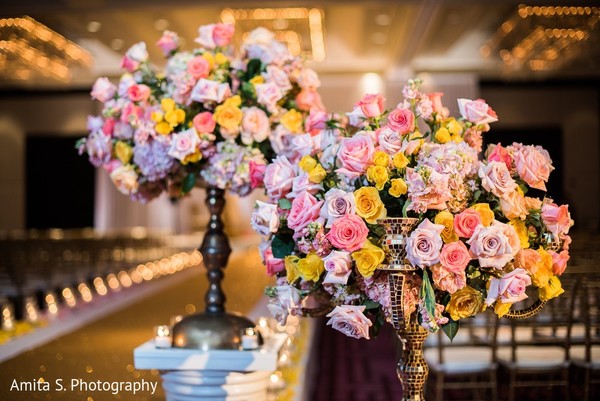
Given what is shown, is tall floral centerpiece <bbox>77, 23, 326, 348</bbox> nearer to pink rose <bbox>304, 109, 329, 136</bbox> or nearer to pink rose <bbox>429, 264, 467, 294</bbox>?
pink rose <bbox>304, 109, 329, 136</bbox>

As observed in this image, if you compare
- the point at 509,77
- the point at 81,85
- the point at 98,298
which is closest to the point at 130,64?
the point at 98,298

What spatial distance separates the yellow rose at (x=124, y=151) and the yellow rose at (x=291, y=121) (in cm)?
56

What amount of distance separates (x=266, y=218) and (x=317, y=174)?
169 mm

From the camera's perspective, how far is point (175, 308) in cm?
653

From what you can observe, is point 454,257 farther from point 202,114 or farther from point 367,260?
Result: point 202,114

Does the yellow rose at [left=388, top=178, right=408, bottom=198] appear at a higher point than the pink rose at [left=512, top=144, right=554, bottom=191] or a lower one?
lower

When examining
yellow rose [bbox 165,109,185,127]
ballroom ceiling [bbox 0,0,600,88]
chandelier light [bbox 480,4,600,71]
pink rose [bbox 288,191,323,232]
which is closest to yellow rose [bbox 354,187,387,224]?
pink rose [bbox 288,191,323,232]

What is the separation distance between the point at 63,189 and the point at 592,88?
13.9 m

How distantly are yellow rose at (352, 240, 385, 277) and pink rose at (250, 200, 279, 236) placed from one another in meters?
0.26

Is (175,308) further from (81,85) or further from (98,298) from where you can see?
(81,85)

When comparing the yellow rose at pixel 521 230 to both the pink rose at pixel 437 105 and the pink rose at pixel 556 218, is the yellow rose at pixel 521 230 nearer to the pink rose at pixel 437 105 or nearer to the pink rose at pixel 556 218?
the pink rose at pixel 556 218

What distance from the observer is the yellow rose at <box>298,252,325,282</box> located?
6.20 feet

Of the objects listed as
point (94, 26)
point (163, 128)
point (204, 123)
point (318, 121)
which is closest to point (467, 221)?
point (318, 121)

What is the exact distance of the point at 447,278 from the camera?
1767 mm
